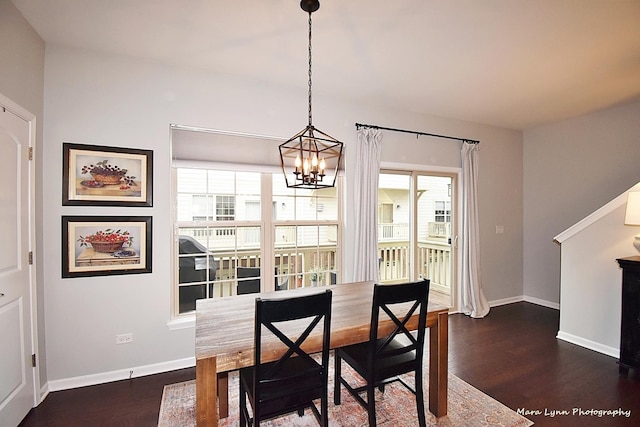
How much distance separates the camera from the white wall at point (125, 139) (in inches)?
98.2

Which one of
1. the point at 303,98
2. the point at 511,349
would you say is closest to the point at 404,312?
the point at 511,349

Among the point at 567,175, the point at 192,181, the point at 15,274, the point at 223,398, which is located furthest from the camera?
the point at 567,175

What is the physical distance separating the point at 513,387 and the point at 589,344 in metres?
1.51

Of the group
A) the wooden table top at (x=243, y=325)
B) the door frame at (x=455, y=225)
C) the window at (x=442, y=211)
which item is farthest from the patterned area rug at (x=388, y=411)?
the window at (x=442, y=211)

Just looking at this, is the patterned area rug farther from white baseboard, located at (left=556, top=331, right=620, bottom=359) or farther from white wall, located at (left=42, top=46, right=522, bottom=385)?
white baseboard, located at (left=556, top=331, right=620, bottom=359)

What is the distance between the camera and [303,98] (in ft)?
11.2

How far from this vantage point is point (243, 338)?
5.42ft

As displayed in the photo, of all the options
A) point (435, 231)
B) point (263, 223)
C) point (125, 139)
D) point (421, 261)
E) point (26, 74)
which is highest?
point (26, 74)

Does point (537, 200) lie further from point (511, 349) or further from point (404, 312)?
point (404, 312)

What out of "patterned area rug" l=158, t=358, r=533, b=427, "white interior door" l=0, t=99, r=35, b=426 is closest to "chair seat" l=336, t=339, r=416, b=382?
"patterned area rug" l=158, t=358, r=533, b=427

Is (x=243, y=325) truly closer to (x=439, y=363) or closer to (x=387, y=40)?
(x=439, y=363)

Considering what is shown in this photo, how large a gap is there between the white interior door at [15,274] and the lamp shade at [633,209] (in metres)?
4.99

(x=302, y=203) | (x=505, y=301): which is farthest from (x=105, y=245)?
(x=505, y=301)

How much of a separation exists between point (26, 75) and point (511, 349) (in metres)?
5.00
